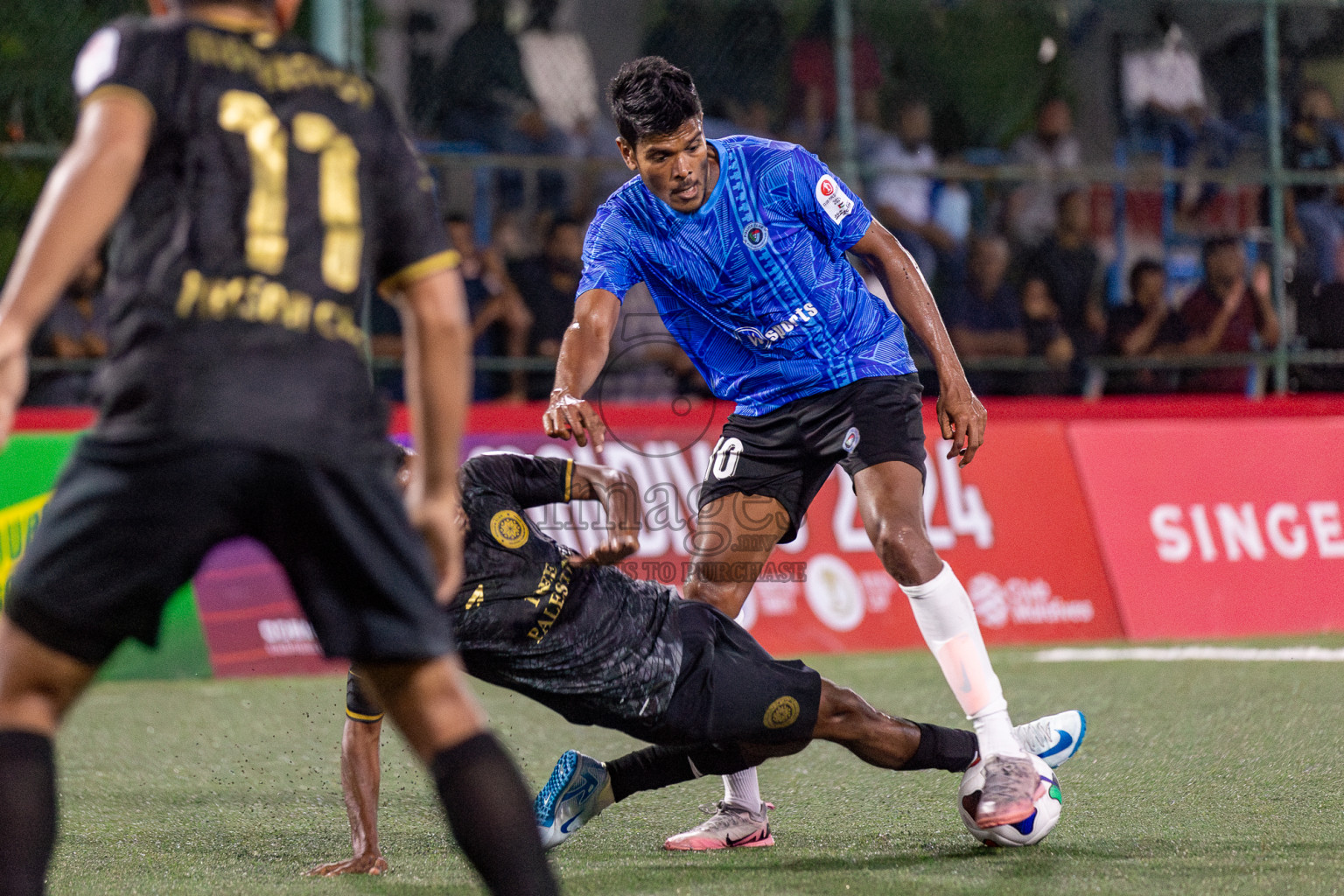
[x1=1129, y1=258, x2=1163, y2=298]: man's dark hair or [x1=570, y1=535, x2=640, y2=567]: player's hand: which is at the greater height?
[x1=1129, y1=258, x2=1163, y2=298]: man's dark hair

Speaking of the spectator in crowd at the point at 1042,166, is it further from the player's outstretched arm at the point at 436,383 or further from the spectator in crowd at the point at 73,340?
the player's outstretched arm at the point at 436,383

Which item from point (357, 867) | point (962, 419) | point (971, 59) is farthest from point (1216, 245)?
point (357, 867)

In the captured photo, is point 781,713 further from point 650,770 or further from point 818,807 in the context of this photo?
point 818,807

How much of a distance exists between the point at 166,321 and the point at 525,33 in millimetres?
8636

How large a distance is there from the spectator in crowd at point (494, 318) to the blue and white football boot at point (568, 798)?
577cm

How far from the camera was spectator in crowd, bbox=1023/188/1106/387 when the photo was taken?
10352 millimetres

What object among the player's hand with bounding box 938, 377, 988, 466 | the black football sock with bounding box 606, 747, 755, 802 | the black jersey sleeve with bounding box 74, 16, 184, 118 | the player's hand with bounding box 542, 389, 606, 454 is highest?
the black jersey sleeve with bounding box 74, 16, 184, 118

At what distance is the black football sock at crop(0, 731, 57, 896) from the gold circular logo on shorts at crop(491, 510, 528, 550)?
4.78ft

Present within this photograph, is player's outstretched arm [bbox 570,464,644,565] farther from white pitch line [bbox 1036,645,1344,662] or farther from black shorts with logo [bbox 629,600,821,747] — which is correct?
white pitch line [bbox 1036,645,1344,662]

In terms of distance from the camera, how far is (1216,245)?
421 inches

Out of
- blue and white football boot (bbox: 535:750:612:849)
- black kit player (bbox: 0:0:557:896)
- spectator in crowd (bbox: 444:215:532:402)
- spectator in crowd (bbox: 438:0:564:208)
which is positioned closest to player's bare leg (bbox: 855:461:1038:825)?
blue and white football boot (bbox: 535:750:612:849)

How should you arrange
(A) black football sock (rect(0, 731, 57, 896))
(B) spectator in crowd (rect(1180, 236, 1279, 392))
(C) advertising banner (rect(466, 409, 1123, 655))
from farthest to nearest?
(B) spectator in crowd (rect(1180, 236, 1279, 392))
(C) advertising banner (rect(466, 409, 1123, 655))
(A) black football sock (rect(0, 731, 57, 896))

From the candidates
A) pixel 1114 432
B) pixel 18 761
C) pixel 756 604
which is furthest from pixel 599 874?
pixel 1114 432

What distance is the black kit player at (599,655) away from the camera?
359 centimetres
